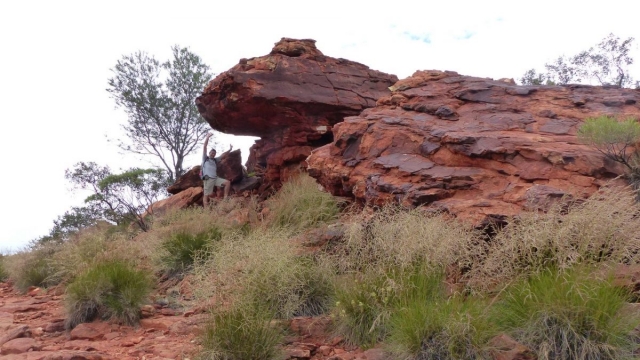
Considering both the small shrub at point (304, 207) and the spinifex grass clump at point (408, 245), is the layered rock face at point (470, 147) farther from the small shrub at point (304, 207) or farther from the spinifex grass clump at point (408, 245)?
the spinifex grass clump at point (408, 245)

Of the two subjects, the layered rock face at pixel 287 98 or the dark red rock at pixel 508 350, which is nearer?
the dark red rock at pixel 508 350

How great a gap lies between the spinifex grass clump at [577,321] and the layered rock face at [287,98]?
8428mm

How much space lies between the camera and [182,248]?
775 cm

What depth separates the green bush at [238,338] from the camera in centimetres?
396

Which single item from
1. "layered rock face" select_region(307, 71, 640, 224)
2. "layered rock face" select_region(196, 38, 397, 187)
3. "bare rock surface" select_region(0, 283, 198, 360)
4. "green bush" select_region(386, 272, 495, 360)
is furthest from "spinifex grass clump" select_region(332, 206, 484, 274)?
"layered rock face" select_region(196, 38, 397, 187)

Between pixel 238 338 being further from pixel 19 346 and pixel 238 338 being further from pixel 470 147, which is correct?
pixel 470 147

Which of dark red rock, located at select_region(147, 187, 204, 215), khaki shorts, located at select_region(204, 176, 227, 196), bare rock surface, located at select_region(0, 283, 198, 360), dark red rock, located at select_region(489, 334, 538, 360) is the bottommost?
dark red rock, located at select_region(489, 334, 538, 360)

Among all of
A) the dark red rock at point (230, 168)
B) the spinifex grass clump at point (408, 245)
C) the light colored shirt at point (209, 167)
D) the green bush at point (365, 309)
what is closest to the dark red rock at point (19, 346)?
the green bush at point (365, 309)

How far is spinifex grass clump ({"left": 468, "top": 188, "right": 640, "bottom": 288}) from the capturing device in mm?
3908

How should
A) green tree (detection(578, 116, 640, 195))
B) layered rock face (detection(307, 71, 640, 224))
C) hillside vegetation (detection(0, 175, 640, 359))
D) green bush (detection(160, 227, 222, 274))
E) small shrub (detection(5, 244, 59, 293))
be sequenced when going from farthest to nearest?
small shrub (detection(5, 244, 59, 293)) < green bush (detection(160, 227, 222, 274)) < green tree (detection(578, 116, 640, 195)) < layered rock face (detection(307, 71, 640, 224)) < hillside vegetation (detection(0, 175, 640, 359))

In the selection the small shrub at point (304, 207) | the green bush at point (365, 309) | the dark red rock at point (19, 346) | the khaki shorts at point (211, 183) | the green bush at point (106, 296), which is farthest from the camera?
the khaki shorts at point (211, 183)

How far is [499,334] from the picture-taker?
140 inches

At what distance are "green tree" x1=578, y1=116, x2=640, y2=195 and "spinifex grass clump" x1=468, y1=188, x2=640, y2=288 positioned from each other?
2.01 meters

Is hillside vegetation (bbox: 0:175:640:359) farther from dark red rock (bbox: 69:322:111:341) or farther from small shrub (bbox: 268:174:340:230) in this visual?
small shrub (bbox: 268:174:340:230)
